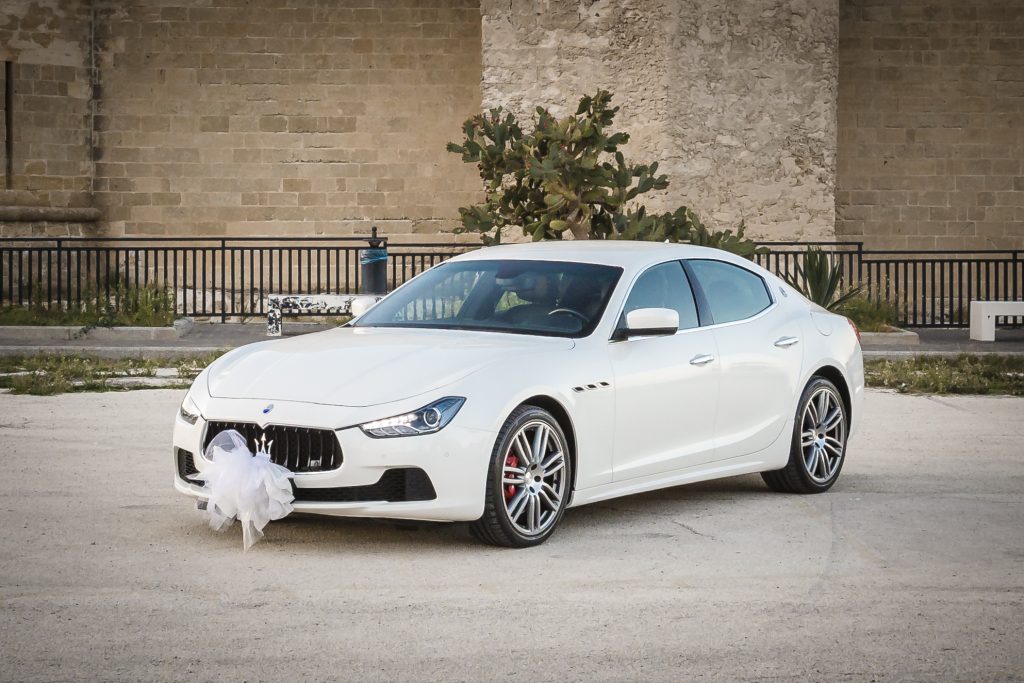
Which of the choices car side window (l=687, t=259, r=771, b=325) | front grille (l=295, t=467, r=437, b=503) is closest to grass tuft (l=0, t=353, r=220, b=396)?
car side window (l=687, t=259, r=771, b=325)

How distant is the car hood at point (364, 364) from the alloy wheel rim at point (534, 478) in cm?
39

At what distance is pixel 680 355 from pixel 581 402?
35.6 inches

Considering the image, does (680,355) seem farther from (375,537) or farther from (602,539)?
(375,537)

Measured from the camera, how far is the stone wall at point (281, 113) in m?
30.0

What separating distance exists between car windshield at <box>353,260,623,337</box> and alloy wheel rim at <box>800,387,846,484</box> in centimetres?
157

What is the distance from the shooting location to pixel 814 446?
8.77 meters

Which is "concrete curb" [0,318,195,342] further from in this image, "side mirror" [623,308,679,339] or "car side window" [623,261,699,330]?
"side mirror" [623,308,679,339]

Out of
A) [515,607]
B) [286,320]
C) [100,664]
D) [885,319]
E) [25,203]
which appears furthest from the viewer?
[25,203]

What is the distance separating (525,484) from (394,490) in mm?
617

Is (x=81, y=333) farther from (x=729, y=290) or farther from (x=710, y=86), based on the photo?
(x=729, y=290)

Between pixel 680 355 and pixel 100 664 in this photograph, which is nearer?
pixel 100 664

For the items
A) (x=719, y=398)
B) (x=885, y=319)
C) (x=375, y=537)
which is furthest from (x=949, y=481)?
(x=885, y=319)

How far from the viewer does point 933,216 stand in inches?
1182

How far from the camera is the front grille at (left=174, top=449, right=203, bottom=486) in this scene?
23.5ft
